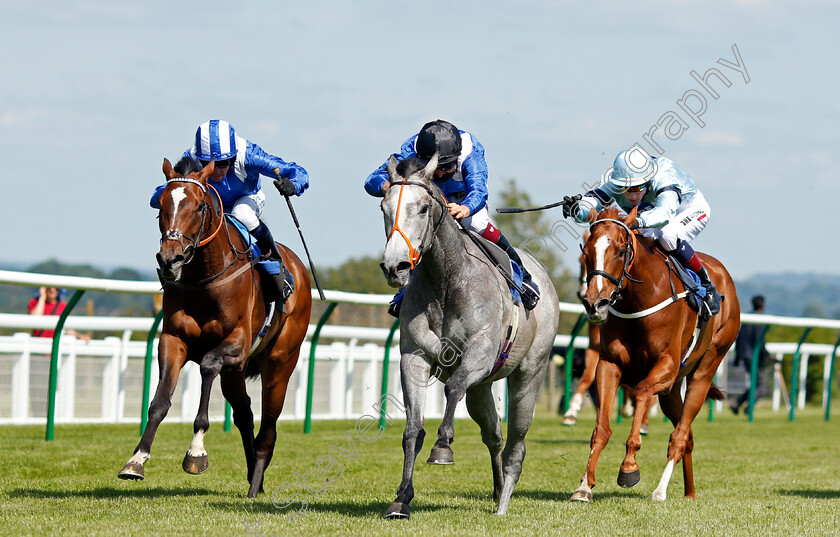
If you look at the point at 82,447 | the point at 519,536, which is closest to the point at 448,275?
the point at 519,536

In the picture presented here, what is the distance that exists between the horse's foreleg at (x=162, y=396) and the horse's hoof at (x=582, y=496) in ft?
7.89

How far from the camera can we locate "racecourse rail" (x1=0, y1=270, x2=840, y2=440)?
30.5 feet

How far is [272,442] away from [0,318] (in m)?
3.65

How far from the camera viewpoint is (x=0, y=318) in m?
9.66

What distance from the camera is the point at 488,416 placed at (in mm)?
6480

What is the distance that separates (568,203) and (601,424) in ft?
4.73

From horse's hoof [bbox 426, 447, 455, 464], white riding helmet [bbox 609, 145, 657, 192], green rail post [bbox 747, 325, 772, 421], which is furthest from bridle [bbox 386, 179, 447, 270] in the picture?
green rail post [bbox 747, 325, 772, 421]

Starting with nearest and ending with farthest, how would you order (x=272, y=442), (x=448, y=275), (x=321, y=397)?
(x=448, y=275) < (x=272, y=442) < (x=321, y=397)

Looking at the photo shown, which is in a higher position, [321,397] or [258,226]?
[258,226]

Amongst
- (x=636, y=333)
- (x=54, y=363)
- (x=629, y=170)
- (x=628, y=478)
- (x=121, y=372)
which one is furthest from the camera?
(x=121, y=372)

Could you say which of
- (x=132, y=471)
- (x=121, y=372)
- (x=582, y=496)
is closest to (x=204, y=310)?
(x=132, y=471)

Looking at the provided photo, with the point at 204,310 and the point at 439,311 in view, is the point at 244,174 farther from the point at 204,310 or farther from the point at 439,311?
the point at 439,311

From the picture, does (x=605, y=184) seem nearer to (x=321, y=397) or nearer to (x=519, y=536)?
(x=519, y=536)

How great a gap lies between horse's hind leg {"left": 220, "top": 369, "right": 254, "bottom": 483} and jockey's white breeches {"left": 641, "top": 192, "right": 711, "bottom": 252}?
281cm
